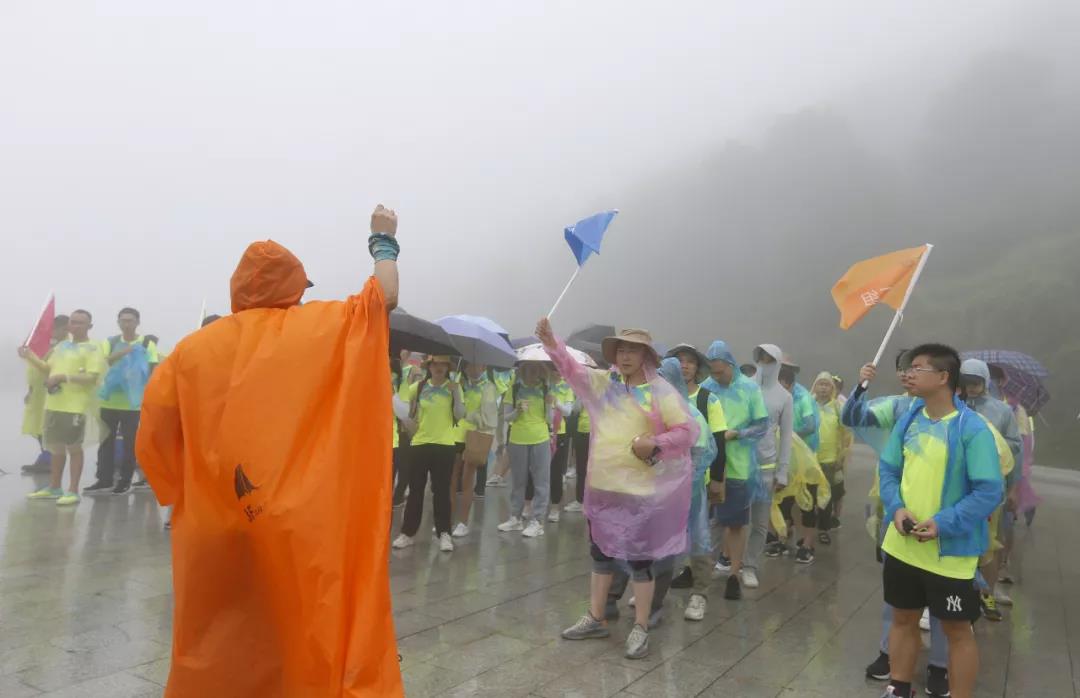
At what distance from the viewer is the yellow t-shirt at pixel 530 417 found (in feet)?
28.2

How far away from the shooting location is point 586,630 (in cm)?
493

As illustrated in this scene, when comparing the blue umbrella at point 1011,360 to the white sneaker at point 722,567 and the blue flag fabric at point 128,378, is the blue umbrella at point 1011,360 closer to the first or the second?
the white sneaker at point 722,567

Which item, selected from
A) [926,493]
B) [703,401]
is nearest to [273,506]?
[926,493]

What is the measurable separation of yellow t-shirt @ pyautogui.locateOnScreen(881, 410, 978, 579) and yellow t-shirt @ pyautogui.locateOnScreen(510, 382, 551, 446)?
508cm

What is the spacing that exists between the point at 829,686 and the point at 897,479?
1344 mm

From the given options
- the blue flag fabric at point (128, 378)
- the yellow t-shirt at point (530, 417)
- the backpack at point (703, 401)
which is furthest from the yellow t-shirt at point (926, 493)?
the blue flag fabric at point (128, 378)

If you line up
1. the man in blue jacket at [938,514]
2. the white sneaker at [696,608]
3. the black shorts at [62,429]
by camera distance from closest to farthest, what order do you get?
the man in blue jacket at [938,514], the white sneaker at [696,608], the black shorts at [62,429]

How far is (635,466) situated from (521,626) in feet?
4.52

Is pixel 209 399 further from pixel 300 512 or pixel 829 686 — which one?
pixel 829 686

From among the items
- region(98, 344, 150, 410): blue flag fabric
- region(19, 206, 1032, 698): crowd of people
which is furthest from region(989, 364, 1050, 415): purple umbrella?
region(98, 344, 150, 410): blue flag fabric

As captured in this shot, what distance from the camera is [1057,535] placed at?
1058cm

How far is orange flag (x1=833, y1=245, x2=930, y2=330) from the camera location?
4895mm

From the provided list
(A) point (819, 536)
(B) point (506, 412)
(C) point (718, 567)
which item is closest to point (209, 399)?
(C) point (718, 567)

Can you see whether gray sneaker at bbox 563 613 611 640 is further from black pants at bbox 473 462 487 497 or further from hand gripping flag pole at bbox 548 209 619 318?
black pants at bbox 473 462 487 497
